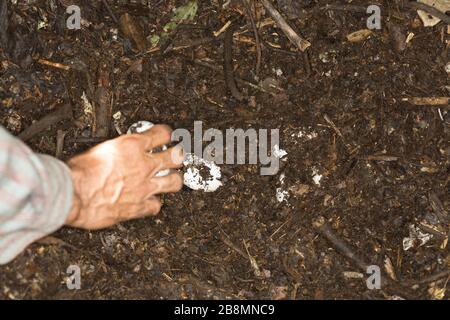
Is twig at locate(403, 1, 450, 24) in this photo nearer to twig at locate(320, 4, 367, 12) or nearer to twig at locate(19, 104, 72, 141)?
twig at locate(320, 4, 367, 12)

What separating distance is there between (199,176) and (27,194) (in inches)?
26.7

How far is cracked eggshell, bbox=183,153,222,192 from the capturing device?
1794 millimetres

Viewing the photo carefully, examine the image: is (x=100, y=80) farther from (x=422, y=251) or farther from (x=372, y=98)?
(x=422, y=251)

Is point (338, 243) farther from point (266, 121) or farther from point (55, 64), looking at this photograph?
point (55, 64)

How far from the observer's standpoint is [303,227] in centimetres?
181

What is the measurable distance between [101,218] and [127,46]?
58 cm

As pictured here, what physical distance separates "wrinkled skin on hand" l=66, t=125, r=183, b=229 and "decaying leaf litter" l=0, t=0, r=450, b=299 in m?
0.15

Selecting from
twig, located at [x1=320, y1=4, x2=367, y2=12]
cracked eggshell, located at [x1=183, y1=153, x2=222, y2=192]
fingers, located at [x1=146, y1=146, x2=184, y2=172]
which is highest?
twig, located at [x1=320, y1=4, x2=367, y2=12]

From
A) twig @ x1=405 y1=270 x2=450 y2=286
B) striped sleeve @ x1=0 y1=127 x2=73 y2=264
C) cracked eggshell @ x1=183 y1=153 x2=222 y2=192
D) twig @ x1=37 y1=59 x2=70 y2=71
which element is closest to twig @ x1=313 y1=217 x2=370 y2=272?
twig @ x1=405 y1=270 x2=450 y2=286

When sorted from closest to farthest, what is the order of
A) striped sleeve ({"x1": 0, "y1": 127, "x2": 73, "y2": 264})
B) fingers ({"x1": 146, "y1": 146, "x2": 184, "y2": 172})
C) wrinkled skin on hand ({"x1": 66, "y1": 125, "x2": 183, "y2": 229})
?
striped sleeve ({"x1": 0, "y1": 127, "x2": 73, "y2": 264}) < wrinkled skin on hand ({"x1": 66, "y1": 125, "x2": 183, "y2": 229}) < fingers ({"x1": 146, "y1": 146, "x2": 184, "y2": 172})

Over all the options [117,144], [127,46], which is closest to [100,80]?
[127,46]

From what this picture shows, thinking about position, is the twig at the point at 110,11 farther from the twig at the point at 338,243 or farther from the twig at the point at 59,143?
the twig at the point at 338,243

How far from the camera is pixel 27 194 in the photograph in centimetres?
121

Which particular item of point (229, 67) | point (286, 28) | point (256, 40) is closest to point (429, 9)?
point (286, 28)
